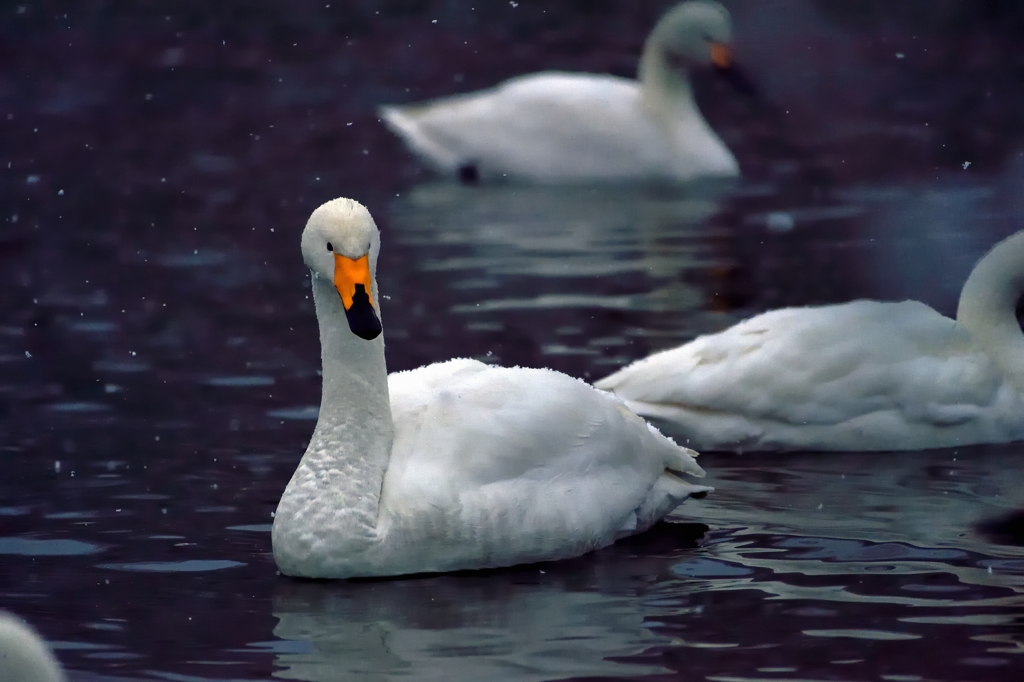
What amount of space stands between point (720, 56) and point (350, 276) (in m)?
13.2

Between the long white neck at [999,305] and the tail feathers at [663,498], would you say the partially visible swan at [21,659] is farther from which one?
the long white neck at [999,305]

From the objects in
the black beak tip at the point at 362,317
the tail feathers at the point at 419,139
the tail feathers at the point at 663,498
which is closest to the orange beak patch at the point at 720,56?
the tail feathers at the point at 419,139

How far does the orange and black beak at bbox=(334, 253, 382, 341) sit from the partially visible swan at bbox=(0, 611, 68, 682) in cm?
313

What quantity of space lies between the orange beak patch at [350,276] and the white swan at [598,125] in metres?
11.9

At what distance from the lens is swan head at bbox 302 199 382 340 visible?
7992 mm

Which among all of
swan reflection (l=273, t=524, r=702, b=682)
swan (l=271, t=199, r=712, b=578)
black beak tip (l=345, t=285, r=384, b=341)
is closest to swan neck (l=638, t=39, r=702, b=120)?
swan (l=271, t=199, r=712, b=578)

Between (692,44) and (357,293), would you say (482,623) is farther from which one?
(692,44)

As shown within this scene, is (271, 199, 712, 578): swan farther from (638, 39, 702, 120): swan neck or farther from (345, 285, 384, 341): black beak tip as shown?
(638, 39, 702, 120): swan neck

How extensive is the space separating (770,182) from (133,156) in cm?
611

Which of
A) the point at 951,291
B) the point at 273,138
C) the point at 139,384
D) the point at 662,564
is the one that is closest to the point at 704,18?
the point at 273,138

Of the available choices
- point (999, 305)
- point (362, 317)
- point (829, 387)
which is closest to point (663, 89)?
point (999, 305)

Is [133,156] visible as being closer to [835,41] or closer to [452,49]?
[452,49]

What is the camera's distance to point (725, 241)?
16359 millimetres

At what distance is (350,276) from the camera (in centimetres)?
804
